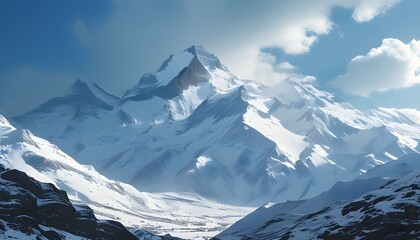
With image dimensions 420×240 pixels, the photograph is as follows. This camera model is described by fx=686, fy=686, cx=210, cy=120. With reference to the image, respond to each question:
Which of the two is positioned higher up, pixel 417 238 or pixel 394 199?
pixel 394 199

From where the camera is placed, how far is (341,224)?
199625mm

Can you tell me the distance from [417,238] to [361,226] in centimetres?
2419

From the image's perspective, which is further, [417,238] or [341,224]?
[341,224]

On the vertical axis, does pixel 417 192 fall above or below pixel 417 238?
above

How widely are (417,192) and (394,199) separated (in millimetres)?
6963

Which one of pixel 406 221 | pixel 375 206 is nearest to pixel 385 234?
pixel 406 221

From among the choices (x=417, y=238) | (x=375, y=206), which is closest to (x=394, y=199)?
(x=375, y=206)

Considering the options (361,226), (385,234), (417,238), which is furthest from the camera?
(361,226)

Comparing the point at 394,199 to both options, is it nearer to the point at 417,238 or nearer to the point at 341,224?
the point at 341,224

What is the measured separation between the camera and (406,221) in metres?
179

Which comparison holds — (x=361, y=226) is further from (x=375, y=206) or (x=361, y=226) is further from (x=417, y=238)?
(x=417, y=238)

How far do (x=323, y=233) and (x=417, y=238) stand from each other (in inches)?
1504

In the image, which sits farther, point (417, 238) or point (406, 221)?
point (406, 221)

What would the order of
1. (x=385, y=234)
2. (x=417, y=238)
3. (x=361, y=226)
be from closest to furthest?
(x=417, y=238) → (x=385, y=234) → (x=361, y=226)
